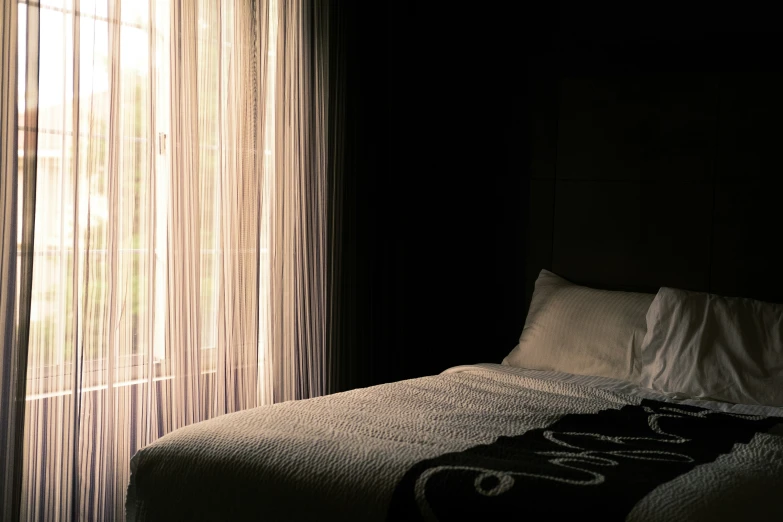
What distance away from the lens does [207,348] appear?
9.55 feet

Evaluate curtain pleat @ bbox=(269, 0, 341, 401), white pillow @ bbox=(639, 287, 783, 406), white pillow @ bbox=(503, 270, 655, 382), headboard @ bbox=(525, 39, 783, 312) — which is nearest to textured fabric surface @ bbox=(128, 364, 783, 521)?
white pillow @ bbox=(639, 287, 783, 406)

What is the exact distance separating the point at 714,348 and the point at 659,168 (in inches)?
33.1

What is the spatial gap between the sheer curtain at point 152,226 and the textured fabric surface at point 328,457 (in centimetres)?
57

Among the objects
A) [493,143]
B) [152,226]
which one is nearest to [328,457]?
[152,226]

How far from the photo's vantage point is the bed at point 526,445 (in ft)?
5.40

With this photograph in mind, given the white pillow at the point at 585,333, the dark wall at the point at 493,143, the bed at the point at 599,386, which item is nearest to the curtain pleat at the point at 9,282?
the bed at the point at 599,386

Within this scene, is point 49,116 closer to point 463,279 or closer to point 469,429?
point 469,429

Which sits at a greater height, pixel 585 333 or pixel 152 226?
pixel 152 226

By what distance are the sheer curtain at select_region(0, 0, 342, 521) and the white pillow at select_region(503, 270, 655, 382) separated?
0.80 metres

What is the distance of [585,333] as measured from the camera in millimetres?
3145

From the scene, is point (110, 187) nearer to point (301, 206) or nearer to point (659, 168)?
point (301, 206)

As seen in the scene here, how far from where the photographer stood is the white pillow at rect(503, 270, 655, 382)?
304 cm

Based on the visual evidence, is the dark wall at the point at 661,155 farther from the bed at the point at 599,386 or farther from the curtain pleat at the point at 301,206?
the curtain pleat at the point at 301,206

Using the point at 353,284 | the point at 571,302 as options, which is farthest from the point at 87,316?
the point at 571,302
